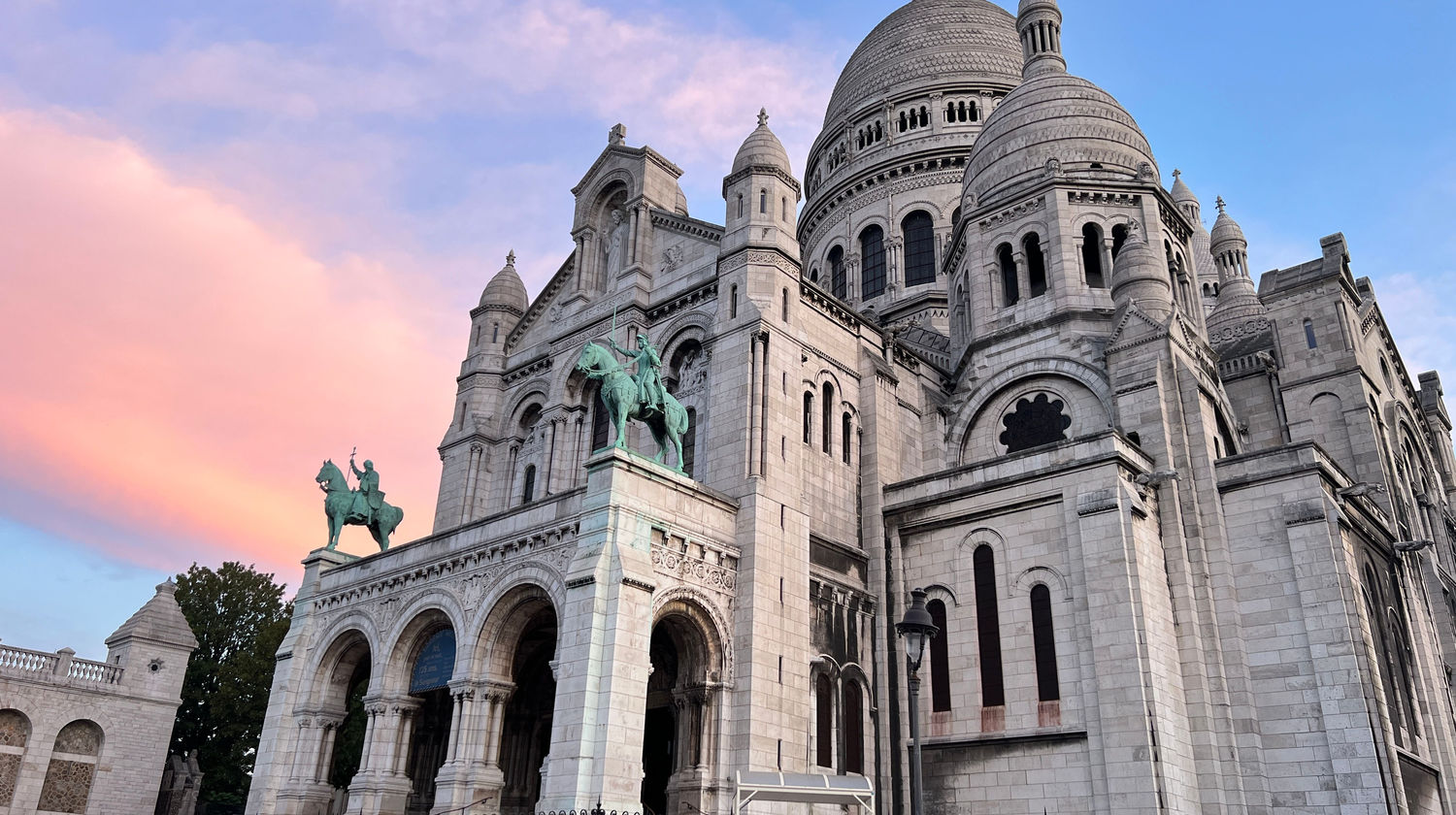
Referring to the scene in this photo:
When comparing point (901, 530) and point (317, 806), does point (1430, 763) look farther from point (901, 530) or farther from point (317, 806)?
point (317, 806)

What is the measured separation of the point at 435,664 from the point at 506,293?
16.4 meters

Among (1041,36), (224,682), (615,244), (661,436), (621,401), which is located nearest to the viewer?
(621,401)

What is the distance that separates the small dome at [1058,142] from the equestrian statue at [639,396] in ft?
55.6

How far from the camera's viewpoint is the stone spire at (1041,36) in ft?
134

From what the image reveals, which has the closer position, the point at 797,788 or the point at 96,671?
the point at 797,788

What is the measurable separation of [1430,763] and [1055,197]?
1945 cm

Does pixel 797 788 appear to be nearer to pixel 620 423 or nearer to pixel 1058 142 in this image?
pixel 620 423

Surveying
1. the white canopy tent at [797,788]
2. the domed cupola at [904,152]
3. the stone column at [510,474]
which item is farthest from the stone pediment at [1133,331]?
the stone column at [510,474]

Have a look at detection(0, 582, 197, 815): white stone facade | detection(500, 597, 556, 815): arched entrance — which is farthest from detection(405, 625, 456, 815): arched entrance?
detection(0, 582, 197, 815): white stone facade

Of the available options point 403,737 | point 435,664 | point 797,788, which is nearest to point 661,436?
point 435,664

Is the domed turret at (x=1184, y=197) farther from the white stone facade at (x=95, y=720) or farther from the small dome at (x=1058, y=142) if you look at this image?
the white stone facade at (x=95, y=720)

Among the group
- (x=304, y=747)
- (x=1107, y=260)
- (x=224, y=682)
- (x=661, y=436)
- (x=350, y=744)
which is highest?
(x=1107, y=260)

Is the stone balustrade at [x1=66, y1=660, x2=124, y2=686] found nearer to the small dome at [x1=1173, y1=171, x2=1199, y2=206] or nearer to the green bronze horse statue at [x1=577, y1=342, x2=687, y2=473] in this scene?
the green bronze horse statue at [x1=577, y1=342, x2=687, y2=473]

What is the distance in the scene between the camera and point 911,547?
2911cm
